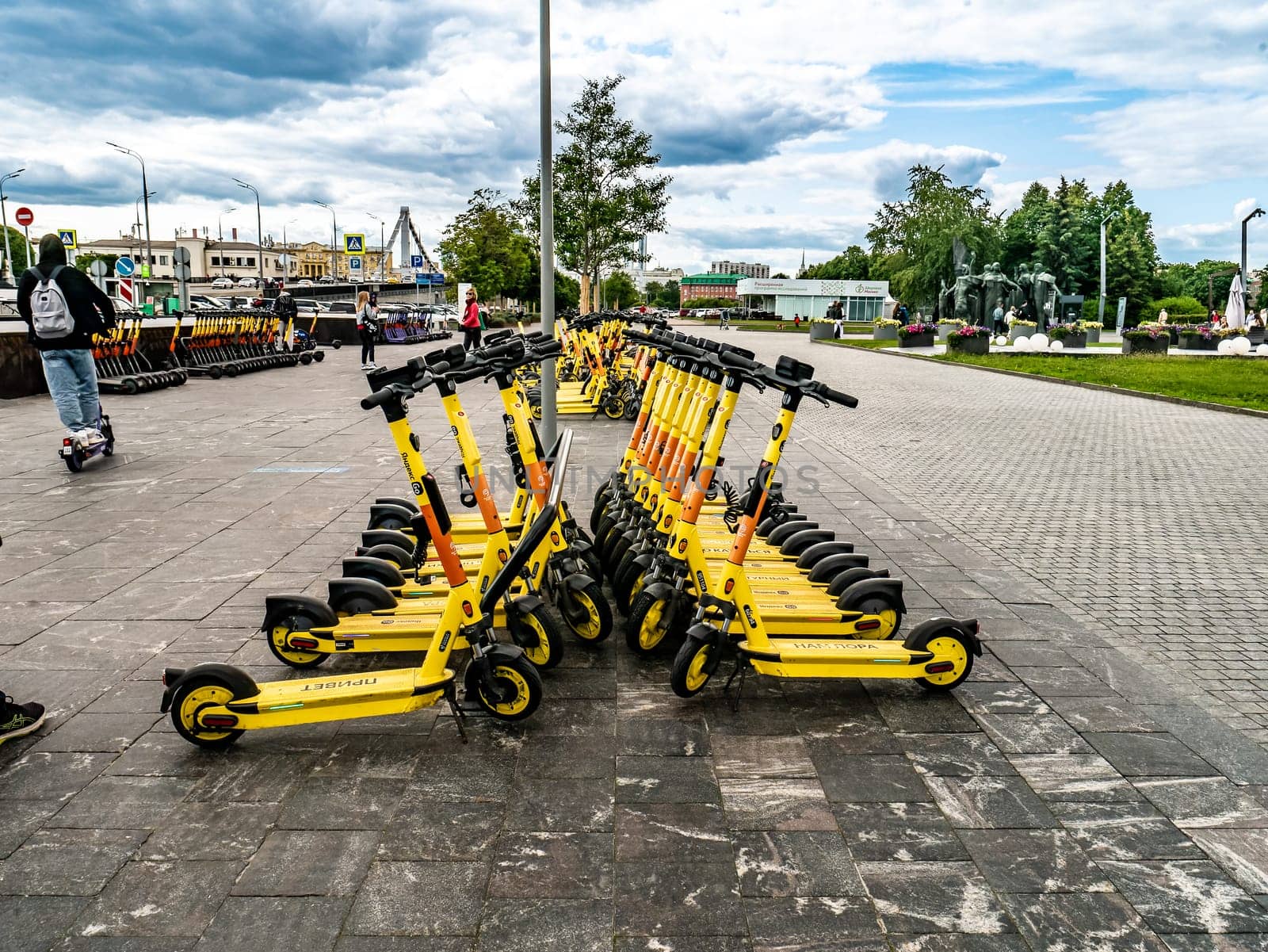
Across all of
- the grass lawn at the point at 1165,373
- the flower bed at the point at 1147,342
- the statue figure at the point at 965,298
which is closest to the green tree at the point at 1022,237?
the statue figure at the point at 965,298

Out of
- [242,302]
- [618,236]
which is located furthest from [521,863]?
[242,302]

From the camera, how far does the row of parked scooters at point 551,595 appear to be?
3.50m

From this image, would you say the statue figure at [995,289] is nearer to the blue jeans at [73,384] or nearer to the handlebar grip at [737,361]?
the blue jeans at [73,384]

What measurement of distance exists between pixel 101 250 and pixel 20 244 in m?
26.8

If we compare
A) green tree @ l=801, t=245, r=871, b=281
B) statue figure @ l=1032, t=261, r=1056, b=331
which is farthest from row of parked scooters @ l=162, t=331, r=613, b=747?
green tree @ l=801, t=245, r=871, b=281

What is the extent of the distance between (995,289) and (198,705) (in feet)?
146

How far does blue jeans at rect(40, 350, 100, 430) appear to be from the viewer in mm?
8648

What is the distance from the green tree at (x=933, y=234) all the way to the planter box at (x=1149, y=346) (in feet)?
81.3

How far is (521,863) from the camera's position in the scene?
2748 millimetres

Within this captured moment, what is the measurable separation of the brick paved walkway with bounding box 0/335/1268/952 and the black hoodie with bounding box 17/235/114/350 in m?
3.56

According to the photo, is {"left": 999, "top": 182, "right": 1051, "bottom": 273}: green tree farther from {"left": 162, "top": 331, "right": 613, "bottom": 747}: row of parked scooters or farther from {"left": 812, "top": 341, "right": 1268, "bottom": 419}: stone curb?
{"left": 162, "top": 331, "right": 613, "bottom": 747}: row of parked scooters

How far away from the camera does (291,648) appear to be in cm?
414

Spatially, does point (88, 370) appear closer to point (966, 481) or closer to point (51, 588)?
point (51, 588)

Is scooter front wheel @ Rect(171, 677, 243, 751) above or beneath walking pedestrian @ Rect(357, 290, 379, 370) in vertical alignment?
beneath
